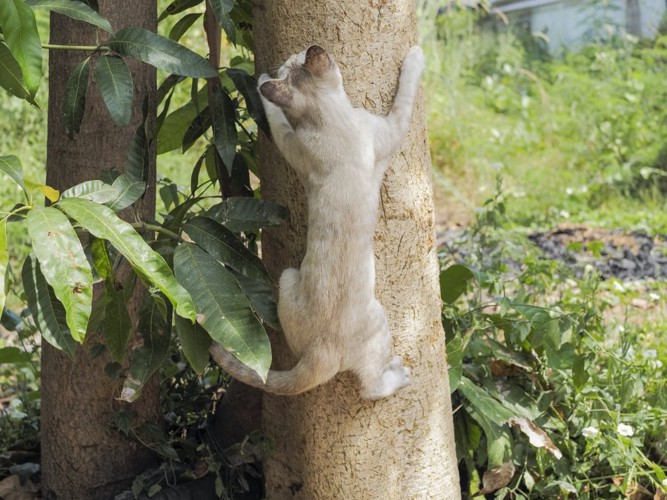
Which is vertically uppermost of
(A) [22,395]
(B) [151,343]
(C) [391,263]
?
(C) [391,263]

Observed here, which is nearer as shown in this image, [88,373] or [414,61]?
[414,61]

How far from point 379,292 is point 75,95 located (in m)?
1.01

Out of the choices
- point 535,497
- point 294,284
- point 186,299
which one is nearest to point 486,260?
point 535,497

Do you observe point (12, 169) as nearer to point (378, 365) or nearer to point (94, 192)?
point (94, 192)

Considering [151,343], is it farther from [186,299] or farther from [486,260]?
[486,260]

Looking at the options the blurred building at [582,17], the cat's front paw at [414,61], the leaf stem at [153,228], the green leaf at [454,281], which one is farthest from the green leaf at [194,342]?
the blurred building at [582,17]

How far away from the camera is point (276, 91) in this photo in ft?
7.55

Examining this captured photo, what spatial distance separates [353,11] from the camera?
7.52 feet

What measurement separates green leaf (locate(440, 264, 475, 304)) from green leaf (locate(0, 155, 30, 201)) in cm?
165

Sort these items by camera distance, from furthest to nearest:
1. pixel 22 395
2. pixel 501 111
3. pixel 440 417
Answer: pixel 501 111 → pixel 22 395 → pixel 440 417

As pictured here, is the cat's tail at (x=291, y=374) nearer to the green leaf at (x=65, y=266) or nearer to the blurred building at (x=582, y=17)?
the green leaf at (x=65, y=266)

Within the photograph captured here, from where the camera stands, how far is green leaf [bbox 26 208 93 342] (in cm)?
175

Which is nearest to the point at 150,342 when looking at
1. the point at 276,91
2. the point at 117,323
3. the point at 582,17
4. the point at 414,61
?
the point at 117,323

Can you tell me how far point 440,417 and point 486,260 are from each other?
5.46 feet
